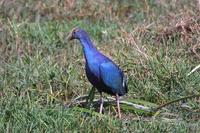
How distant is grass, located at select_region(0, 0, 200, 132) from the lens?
5.47 metres

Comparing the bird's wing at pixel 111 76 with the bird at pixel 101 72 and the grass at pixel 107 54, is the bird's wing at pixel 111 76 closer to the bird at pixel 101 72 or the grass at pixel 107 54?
the bird at pixel 101 72

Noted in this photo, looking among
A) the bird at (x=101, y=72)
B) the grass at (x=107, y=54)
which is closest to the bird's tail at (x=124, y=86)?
the bird at (x=101, y=72)

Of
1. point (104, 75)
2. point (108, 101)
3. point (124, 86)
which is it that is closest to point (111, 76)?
point (104, 75)

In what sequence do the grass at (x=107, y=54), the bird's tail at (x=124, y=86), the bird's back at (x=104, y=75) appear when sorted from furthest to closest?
the bird's tail at (x=124, y=86), the bird's back at (x=104, y=75), the grass at (x=107, y=54)

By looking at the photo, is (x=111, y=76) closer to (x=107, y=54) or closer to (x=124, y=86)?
(x=124, y=86)

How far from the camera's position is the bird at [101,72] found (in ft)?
18.6

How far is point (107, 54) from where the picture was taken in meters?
6.98

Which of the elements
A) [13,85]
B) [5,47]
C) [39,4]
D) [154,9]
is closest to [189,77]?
[13,85]

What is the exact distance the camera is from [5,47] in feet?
25.6

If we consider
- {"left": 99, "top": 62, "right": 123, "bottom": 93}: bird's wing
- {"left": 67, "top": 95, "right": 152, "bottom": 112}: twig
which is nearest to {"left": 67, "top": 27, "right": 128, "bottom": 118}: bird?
{"left": 99, "top": 62, "right": 123, "bottom": 93}: bird's wing

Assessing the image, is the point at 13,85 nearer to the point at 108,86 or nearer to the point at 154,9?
the point at 108,86

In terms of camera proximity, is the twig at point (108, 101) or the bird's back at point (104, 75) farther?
the twig at point (108, 101)

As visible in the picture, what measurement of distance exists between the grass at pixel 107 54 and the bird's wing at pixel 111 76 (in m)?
0.21

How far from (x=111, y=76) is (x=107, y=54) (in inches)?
47.4
